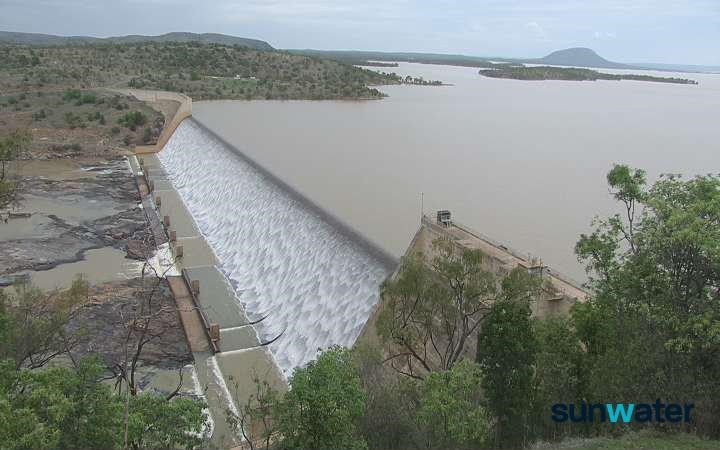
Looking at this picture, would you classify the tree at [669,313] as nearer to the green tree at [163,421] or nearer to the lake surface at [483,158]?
the green tree at [163,421]

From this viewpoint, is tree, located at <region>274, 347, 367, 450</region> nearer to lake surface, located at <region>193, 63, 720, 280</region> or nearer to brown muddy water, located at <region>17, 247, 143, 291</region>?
lake surface, located at <region>193, 63, 720, 280</region>

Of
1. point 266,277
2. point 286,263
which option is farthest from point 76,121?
point 286,263

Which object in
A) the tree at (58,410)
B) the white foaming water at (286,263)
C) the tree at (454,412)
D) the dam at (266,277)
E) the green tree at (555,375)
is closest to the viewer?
the tree at (58,410)

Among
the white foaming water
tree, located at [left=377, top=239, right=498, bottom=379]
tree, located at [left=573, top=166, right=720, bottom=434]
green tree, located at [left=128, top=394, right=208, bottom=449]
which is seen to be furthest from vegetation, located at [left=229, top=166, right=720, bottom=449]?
the white foaming water

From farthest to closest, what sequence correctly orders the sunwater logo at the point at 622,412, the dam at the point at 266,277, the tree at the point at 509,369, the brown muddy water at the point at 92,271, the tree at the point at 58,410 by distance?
the brown muddy water at the point at 92,271
the dam at the point at 266,277
the tree at the point at 509,369
the sunwater logo at the point at 622,412
the tree at the point at 58,410

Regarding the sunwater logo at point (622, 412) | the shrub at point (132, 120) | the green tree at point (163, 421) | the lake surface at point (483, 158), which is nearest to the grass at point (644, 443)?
the sunwater logo at point (622, 412)

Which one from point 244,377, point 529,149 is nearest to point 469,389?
point 244,377
